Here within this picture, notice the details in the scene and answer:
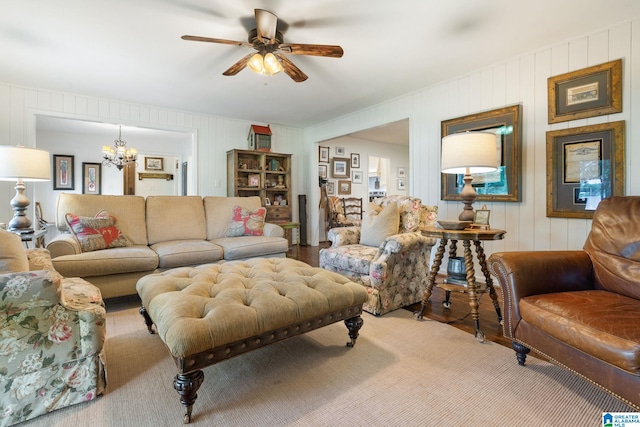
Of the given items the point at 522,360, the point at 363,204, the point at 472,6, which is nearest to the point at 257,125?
the point at 363,204

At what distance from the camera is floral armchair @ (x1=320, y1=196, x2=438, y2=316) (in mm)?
2400

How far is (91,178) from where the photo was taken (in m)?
6.36

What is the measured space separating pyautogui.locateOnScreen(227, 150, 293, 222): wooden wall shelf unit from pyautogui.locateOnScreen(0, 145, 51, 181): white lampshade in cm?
265

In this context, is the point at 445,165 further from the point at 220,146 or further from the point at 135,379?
the point at 220,146

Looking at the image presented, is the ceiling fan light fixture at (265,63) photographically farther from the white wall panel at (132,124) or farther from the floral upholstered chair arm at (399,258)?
the white wall panel at (132,124)

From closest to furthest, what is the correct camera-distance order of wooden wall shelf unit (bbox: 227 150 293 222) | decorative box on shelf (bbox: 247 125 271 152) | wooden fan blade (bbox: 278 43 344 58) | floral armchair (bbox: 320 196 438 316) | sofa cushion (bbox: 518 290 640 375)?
sofa cushion (bbox: 518 290 640 375) → wooden fan blade (bbox: 278 43 344 58) → floral armchair (bbox: 320 196 438 316) → wooden wall shelf unit (bbox: 227 150 293 222) → decorative box on shelf (bbox: 247 125 271 152)

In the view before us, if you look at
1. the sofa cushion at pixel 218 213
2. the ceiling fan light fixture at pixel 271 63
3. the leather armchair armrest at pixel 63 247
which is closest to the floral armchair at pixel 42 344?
the leather armchair armrest at pixel 63 247

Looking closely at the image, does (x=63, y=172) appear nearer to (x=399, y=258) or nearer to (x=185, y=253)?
(x=185, y=253)

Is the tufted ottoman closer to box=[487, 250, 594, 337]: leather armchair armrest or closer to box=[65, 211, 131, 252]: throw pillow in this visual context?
box=[487, 250, 594, 337]: leather armchair armrest

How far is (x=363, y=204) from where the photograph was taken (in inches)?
278

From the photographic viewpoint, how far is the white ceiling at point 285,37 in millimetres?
2248

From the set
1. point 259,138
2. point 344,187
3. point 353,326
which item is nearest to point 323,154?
point 344,187

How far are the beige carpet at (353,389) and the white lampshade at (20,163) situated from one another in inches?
66.8

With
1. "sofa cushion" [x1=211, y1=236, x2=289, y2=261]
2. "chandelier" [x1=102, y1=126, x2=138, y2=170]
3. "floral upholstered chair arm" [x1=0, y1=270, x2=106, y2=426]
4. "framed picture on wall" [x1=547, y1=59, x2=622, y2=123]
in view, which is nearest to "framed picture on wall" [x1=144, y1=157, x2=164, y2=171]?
"chandelier" [x1=102, y1=126, x2=138, y2=170]
